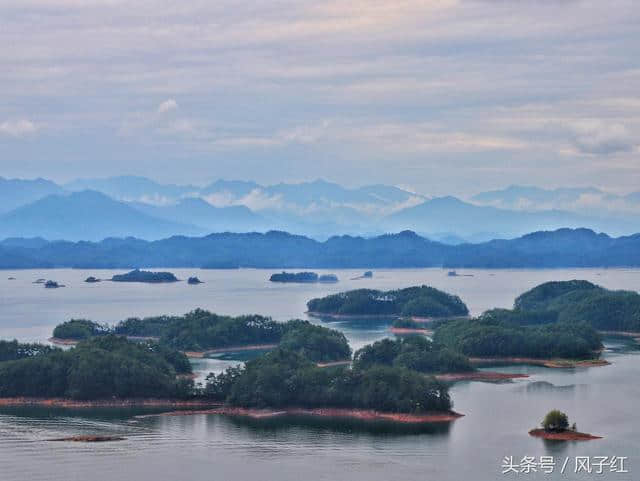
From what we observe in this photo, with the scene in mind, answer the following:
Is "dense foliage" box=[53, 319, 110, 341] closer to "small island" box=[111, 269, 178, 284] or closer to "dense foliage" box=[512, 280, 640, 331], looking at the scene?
"dense foliage" box=[512, 280, 640, 331]

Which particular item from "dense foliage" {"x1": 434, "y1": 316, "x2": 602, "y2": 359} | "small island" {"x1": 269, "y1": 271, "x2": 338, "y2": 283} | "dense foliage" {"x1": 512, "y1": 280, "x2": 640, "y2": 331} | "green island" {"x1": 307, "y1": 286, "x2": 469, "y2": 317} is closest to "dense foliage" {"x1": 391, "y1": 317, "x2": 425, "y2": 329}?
"dense foliage" {"x1": 512, "y1": 280, "x2": 640, "y2": 331}

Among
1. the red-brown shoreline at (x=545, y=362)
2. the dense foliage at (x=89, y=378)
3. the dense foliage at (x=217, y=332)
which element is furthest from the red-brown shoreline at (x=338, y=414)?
the dense foliage at (x=217, y=332)

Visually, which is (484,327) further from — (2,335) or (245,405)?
(2,335)

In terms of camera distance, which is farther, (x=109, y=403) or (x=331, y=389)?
(x=109, y=403)

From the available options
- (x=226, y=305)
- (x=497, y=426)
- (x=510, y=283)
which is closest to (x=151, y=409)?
(x=497, y=426)

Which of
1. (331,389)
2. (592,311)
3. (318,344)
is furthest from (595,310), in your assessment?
(331,389)

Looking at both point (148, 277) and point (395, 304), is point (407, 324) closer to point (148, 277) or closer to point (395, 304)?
point (395, 304)
